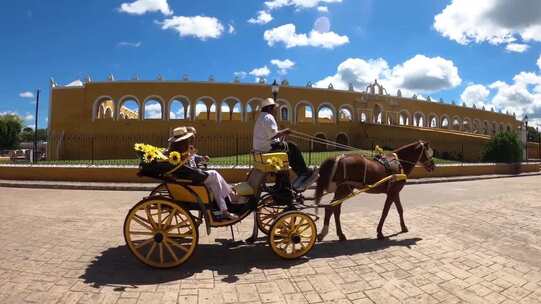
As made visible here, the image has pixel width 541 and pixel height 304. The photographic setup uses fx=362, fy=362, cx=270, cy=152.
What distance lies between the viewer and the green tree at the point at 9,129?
52875 millimetres

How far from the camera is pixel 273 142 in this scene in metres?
4.64

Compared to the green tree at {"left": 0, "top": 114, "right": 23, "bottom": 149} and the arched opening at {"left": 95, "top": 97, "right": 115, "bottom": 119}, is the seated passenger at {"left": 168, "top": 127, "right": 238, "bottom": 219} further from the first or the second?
the green tree at {"left": 0, "top": 114, "right": 23, "bottom": 149}

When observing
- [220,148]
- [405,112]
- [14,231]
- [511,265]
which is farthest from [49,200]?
[405,112]

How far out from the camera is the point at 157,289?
3467 millimetres

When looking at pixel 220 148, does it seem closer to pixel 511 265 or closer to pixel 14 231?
pixel 14 231

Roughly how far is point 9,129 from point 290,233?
6405cm

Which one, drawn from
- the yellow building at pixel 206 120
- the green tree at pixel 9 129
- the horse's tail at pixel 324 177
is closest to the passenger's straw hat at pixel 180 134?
the horse's tail at pixel 324 177

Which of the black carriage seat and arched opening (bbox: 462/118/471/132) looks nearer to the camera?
the black carriage seat

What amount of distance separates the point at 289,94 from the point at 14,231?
27.9 metres

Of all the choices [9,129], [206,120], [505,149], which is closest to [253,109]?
[206,120]

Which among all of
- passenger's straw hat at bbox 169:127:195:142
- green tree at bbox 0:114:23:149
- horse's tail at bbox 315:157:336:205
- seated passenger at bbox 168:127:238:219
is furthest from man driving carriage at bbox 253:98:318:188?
green tree at bbox 0:114:23:149

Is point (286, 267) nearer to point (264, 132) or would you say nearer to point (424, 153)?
point (264, 132)

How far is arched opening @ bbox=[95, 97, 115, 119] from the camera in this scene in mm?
30531

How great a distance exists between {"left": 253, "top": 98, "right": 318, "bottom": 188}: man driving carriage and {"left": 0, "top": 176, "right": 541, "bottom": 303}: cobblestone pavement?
3.32 feet
